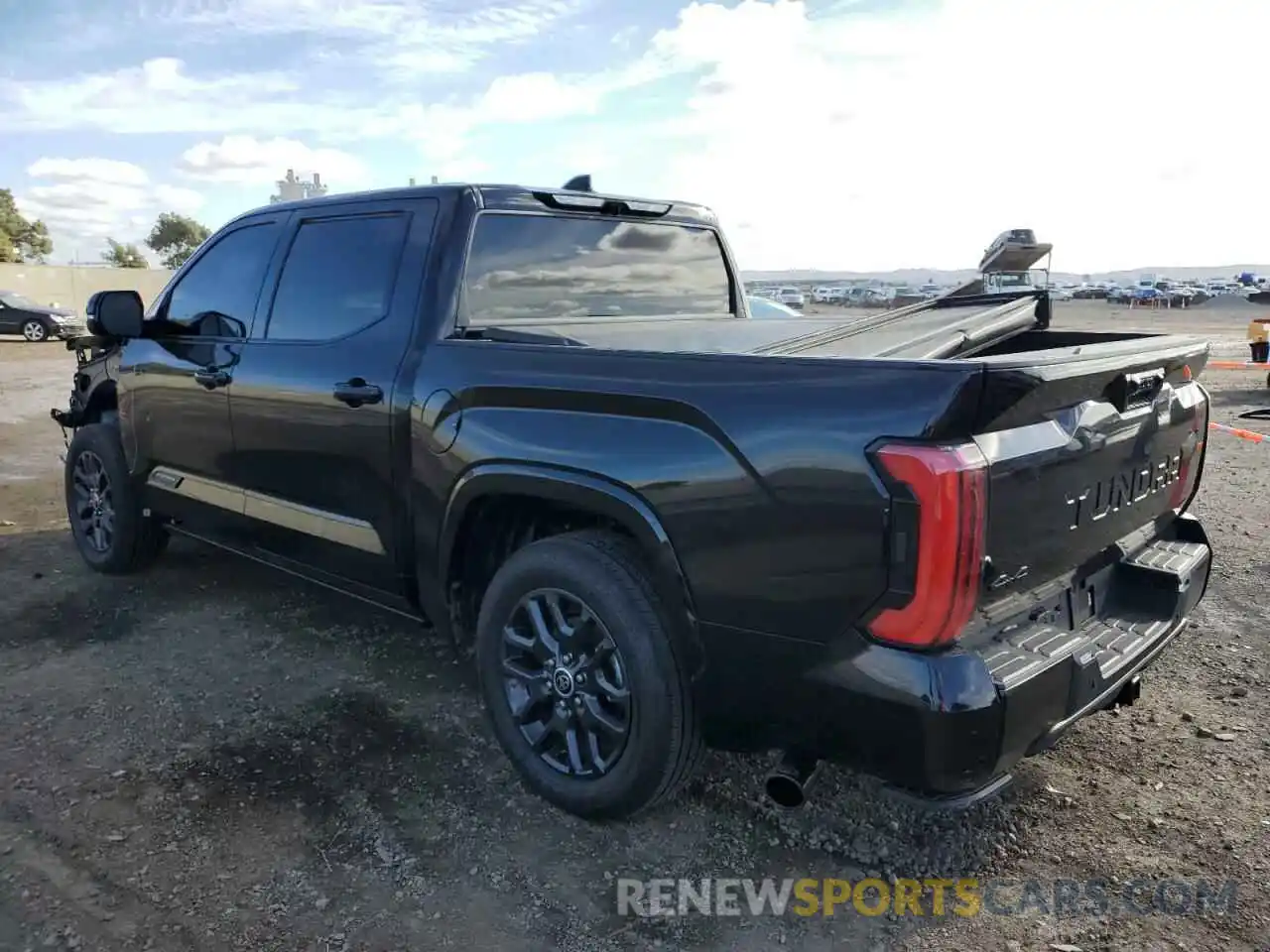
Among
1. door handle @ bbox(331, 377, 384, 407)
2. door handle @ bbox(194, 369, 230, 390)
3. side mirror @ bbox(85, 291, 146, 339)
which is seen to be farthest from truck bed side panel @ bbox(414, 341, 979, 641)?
side mirror @ bbox(85, 291, 146, 339)

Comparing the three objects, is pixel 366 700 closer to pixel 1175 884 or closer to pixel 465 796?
pixel 465 796

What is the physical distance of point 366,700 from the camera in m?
3.86

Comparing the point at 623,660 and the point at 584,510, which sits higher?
the point at 584,510

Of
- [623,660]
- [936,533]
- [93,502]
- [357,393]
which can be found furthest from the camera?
[93,502]

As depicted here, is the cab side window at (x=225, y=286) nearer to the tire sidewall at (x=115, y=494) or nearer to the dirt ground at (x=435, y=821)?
the tire sidewall at (x=115, y=494)

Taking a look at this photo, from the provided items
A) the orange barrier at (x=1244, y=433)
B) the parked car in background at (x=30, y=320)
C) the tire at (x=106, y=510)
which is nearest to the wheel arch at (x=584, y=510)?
the tire at (x=106, y=510)

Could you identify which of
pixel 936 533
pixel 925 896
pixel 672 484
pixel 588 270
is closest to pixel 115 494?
pixel 588 270

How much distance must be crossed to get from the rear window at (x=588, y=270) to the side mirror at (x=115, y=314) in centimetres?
202

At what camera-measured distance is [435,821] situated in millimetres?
3000

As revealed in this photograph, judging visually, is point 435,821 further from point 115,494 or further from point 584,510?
point 115,494

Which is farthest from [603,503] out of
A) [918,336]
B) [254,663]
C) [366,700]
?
[254,663]

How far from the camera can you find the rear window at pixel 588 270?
3607mm

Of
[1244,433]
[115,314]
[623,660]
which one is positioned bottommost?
[1244,433]

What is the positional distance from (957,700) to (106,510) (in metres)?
4.82
